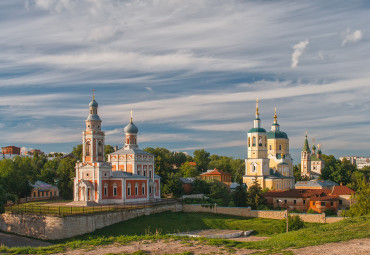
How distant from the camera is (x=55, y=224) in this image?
1166 inches

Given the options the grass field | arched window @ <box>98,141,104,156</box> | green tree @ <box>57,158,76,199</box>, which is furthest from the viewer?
green tree @ <box>57,158,76,199</box>

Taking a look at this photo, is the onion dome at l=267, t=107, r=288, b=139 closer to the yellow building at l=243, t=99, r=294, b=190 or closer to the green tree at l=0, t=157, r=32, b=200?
the yellow building at l=243, t=99, r=294, b=190

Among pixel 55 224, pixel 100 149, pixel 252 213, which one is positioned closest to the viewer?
pixel 55 224

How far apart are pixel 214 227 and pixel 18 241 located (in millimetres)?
15584

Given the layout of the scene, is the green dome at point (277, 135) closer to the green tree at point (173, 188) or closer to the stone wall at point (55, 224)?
the green tree at point (173, 188)

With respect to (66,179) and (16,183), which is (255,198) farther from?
(16,183)

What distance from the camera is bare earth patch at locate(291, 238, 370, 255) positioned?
1662 centimetres

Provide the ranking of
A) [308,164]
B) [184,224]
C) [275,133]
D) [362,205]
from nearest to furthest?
[362,205] → [184,224] → [275,133] → [308,164]

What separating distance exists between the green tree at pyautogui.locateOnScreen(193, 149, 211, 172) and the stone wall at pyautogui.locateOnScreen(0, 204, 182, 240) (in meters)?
59.7

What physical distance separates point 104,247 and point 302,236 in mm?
10003

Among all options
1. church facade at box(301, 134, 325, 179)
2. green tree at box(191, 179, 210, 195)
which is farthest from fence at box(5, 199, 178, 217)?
church facade at box(301, 134, 325, 179)

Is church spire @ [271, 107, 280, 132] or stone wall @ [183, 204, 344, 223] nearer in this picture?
stone wall @ [183, 204, 344, 223]

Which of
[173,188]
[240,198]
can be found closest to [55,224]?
[240,198]

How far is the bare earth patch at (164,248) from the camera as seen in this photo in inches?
714
